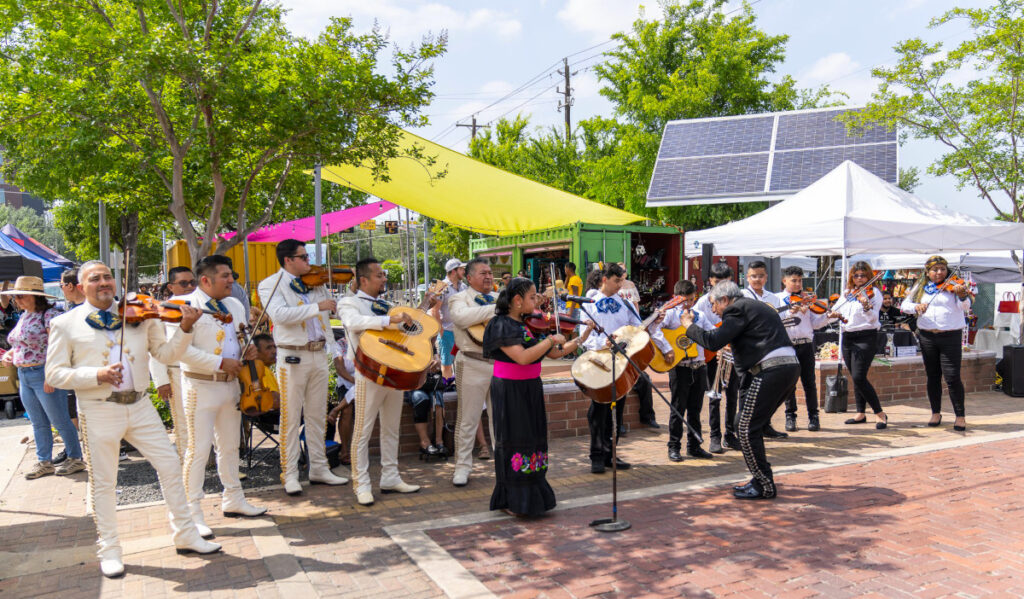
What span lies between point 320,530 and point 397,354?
1.39 metres

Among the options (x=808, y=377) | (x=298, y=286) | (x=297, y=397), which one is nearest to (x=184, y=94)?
(x=298, y=286)

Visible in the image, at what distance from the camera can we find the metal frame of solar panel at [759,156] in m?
15.2

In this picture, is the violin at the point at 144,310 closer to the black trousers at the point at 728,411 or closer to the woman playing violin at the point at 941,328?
the black trousers at the point at 728,411

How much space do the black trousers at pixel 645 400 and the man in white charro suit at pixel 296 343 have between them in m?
3.87

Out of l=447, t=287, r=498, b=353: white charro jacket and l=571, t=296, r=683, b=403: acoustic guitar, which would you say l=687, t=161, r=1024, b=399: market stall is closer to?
l=571, t=296, r=683, b=403: acoustic guitar

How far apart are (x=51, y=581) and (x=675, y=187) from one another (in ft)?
49.1

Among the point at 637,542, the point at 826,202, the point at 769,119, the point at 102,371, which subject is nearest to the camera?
the point at 102,371

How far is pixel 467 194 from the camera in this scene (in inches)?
437

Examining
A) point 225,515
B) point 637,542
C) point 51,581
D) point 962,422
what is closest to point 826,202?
point 962,422

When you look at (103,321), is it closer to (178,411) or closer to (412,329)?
(178,411)

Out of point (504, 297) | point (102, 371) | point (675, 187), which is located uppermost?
point (675, 187)

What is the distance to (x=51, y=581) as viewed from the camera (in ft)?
13.4

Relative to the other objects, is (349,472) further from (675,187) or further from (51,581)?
(675,187)

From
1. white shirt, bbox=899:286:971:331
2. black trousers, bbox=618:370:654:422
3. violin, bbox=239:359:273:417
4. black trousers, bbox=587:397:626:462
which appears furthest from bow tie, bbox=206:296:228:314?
white shirt, bbox=899:286:971:331
